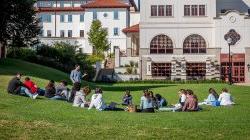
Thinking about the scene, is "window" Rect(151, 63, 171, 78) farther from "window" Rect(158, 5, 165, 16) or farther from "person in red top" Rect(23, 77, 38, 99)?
"person in red top" Rect(23, 77, 38, 99)

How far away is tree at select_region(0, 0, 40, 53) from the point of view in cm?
4704

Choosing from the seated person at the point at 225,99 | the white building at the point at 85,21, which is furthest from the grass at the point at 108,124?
the white building at the point at 85,21

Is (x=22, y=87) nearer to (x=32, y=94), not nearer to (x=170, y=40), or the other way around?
(x=32, y=94)

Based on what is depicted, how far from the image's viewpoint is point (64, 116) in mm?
21953

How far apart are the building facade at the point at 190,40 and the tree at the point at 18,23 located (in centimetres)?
2331

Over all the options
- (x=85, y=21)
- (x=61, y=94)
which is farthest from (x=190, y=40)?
(x=61, y=94)

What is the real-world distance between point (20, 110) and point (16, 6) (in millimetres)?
26923

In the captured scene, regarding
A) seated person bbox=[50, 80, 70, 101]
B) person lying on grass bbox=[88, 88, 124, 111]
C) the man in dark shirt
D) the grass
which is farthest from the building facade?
the grass

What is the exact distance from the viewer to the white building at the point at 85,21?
104812 mm

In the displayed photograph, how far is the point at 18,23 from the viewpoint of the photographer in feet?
164

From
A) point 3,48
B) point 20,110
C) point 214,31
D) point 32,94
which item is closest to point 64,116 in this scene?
point 20,110

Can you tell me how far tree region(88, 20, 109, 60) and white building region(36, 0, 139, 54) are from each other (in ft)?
9.25

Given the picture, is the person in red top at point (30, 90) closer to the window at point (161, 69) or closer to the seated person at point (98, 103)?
the seated person at point (98, 103)

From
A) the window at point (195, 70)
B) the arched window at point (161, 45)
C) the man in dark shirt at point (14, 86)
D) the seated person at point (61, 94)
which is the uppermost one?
the arched window at point (161, 45)
